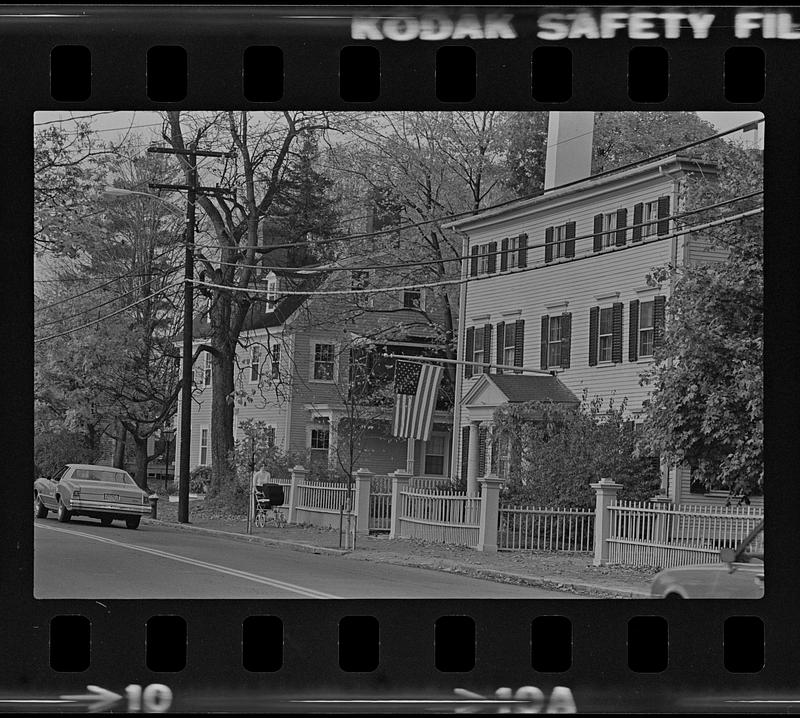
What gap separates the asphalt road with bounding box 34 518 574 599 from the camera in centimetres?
565

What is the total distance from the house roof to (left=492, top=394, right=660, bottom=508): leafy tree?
0.14ft

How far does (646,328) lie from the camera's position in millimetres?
6219

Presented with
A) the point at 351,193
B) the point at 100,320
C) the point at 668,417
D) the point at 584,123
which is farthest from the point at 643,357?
the point at 100,320

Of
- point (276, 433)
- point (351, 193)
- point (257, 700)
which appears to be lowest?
point (257, 700)

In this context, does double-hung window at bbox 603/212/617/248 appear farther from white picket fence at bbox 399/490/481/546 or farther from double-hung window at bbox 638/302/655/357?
white picket fence at bbox 399/490/481/546

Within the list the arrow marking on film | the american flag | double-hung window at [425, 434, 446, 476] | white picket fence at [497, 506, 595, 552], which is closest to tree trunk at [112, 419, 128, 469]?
the arrow marking on film

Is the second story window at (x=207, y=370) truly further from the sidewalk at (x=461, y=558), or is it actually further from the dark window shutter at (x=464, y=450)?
the dark window shutter at (x=464, y=450)

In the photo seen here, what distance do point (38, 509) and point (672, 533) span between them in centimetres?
266

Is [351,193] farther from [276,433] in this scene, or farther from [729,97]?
[729,97]

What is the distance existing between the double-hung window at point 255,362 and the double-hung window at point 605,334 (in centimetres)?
154

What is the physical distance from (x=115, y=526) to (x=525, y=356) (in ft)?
6.51

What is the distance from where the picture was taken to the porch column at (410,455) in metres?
5.96

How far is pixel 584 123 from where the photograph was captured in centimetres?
576

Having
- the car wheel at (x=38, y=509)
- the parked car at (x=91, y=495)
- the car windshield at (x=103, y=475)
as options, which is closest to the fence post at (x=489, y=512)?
the parked car at (x=91, y=495)
